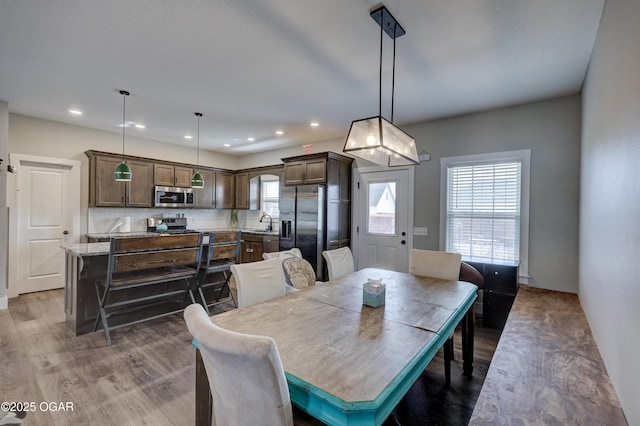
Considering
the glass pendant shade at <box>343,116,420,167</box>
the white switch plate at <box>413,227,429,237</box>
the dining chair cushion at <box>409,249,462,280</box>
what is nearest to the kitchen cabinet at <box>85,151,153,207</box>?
the glass pendant shade at <box>343,116,420,167</box>

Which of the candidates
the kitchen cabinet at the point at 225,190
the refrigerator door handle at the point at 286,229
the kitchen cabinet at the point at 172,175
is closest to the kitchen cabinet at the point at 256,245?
the refrigerator door handle at the point at 286,229

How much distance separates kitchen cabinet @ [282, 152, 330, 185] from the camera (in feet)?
16.2

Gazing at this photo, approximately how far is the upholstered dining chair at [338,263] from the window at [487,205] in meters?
1.79

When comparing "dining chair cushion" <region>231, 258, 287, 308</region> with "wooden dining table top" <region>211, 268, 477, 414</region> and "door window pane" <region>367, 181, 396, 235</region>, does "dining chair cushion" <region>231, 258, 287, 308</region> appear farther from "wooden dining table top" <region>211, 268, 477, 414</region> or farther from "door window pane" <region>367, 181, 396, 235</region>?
"door window pane" <region>367, 181, 396, 235</region>

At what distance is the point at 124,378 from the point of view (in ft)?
7.75

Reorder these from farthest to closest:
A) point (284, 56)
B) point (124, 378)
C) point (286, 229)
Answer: point (286, 229) < point (284, 56) < point (124, 378)

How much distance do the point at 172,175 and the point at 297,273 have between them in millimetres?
4314

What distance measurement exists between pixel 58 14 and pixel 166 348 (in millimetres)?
2893

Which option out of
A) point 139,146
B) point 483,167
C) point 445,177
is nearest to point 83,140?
point 139,146

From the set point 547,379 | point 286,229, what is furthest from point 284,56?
point 286,229

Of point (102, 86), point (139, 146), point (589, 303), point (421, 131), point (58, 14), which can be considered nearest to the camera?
point (58, 14)

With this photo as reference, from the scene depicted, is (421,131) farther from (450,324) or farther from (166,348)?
(166,348)

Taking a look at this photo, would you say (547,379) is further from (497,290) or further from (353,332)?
(497,290)

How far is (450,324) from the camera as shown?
1.77 meters
